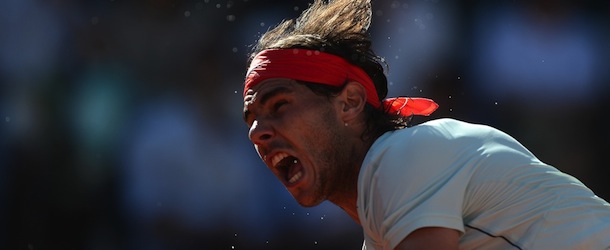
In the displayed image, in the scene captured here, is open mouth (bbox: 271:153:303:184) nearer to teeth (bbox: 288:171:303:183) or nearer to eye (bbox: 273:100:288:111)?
teeth (bbox: 288:171:303:183)

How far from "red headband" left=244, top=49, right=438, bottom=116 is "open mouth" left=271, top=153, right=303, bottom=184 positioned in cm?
32

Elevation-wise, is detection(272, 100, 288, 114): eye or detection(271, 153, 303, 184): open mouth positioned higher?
detection(272, 100, 288, 114): eye

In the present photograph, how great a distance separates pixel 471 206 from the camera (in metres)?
2.85

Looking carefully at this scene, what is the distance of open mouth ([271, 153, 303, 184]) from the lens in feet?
11.1

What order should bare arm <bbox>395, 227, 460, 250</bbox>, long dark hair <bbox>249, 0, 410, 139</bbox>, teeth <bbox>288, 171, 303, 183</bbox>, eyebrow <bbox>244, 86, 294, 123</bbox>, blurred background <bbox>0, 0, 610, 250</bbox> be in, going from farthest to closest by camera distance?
blurred background <bbox>0, 0, 610, 250</bbox>, long dark hair <bbox>249, 0, 410, 139</bbox>, eyebrow <bbox>244, 86, 294, 123</bbox>, teeth <bbox>288, 171, 303, 183</bbox>, bare arm <bbox>395, 227, 460, 250</bbox>

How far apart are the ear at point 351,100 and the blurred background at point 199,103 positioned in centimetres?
337

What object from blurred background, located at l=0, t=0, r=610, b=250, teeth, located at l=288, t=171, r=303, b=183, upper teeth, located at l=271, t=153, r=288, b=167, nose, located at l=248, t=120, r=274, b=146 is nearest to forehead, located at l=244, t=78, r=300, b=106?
nose, located at l=248, t=120, r=274, b=146

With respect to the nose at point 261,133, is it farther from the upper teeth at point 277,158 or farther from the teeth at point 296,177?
the teeth at point 296,177

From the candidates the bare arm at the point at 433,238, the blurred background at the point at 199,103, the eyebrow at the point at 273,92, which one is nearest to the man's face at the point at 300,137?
the eyebrow at the point at 273,92

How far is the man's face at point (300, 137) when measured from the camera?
336cm

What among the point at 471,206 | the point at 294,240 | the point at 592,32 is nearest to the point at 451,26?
the point at 592,32

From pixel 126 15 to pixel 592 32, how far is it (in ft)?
12.7

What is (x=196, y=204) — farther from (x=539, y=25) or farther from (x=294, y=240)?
(x=539, y=25)

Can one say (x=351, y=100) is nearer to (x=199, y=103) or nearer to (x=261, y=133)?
(x=261, y=133)
